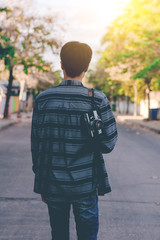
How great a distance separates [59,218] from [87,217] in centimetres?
20

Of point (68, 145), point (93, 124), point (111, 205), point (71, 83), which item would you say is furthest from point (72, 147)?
point (111, 205)

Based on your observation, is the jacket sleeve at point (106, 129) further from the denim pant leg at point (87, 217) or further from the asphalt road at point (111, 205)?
the asphalt road at point (111, 205)

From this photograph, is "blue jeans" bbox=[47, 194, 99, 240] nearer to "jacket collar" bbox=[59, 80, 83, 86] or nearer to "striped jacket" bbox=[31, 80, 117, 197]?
"striped jacket" bbox=[31, 80, 117, 197]

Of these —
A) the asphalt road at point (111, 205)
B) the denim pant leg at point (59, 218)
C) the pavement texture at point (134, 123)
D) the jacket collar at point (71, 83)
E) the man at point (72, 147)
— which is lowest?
the pavement texture at point (134, 123)

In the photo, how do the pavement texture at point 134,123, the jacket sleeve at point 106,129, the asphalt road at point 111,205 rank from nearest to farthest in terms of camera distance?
the jacket sleeve at point 106,129
the asphalt road at point 111,205
the pavement texture at point 134,123

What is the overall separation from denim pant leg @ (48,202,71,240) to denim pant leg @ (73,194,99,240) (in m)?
0.08

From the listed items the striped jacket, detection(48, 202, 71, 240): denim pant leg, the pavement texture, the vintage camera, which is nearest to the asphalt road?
detection(48, 202, 71, 240): denim pant leg

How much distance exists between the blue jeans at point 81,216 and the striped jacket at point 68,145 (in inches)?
3.1

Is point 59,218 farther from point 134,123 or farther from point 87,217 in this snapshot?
point 134,123

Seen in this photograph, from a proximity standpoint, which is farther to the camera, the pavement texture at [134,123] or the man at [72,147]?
the pavement texture at [134,123]

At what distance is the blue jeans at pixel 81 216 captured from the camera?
243cm

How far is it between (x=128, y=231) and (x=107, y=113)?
84.3 inches

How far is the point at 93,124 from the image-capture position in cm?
235

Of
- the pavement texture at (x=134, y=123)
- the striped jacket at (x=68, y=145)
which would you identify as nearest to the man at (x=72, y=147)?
the striped jacket at (x=68, y=145)
